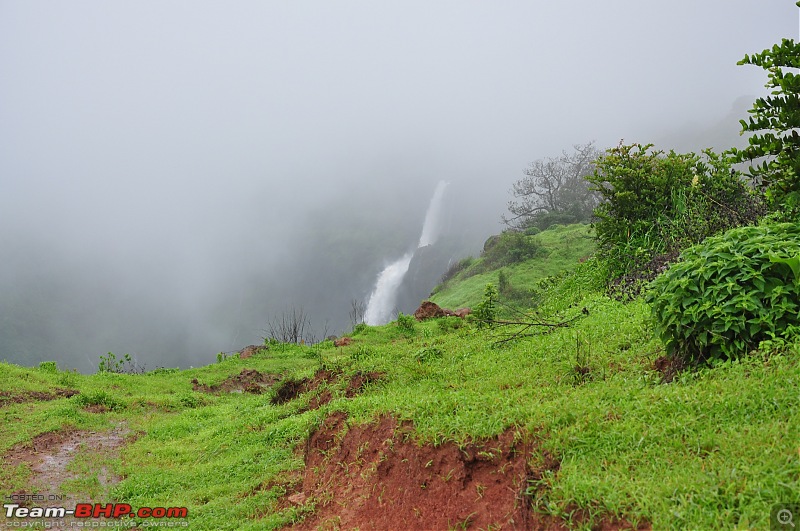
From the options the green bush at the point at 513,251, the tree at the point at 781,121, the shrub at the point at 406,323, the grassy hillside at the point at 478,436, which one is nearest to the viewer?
the grassy hillside at the point at 478,436

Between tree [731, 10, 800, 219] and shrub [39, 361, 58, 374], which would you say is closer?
tree [731, 10, 800, 219]

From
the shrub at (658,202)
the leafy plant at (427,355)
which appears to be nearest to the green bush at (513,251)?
the shrub at (658,202)

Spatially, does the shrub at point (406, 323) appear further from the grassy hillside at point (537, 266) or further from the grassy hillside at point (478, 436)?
the grassy hillside at point (478, 436)

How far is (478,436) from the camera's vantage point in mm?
4484

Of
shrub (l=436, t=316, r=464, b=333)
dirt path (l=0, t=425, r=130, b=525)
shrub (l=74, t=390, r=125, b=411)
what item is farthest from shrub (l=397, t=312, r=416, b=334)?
dirt path (l=0, t=425, r=130, b=525)

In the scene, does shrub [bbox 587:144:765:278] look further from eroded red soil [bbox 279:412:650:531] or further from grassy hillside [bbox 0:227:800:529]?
eroded red soil [bbox 279:412:650:531]

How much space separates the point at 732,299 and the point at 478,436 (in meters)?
2.62

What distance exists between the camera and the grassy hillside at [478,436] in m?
3.34

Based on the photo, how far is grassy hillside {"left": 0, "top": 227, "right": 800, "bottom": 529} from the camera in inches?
131

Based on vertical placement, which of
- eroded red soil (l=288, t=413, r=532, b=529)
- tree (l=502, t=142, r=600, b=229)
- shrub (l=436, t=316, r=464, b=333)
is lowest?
eroded red soil (l=288, t=413, r=532, b=529)

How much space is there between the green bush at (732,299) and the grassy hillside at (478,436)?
0.28m

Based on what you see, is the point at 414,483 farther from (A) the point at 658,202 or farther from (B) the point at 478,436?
(A) the point at 658,202

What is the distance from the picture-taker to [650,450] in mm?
3688

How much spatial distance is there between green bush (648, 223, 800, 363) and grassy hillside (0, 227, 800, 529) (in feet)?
0.90
